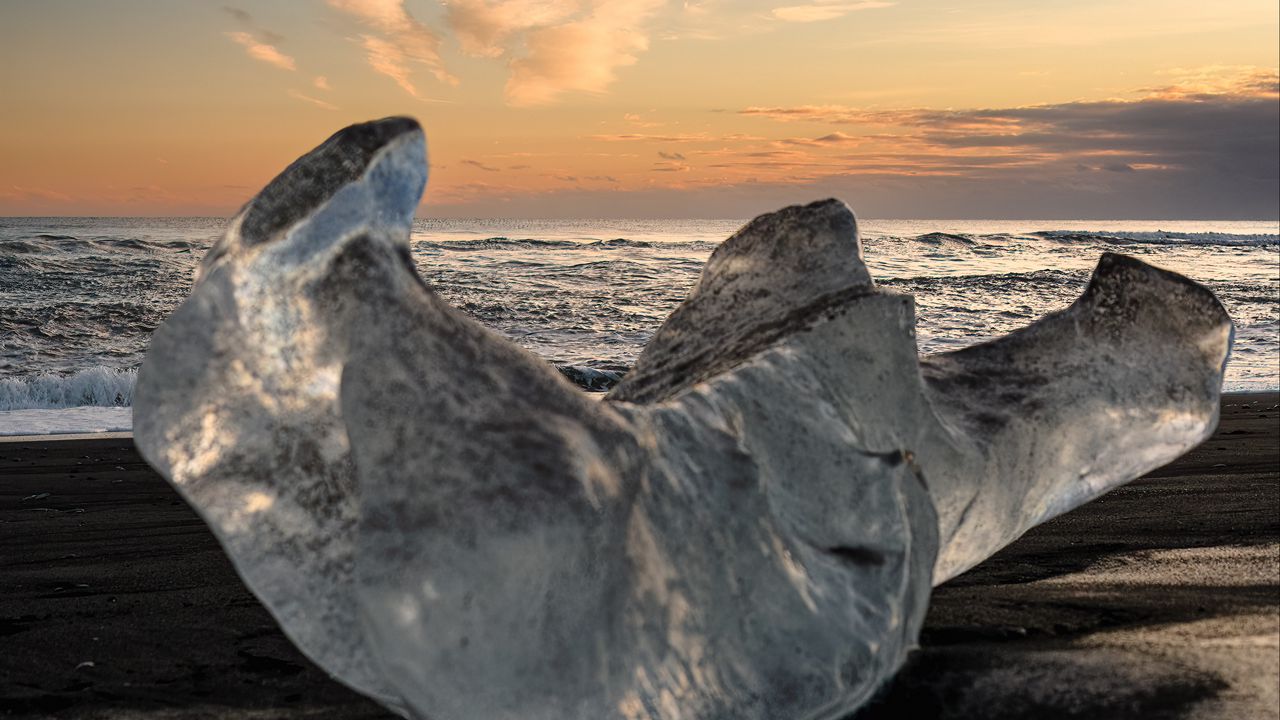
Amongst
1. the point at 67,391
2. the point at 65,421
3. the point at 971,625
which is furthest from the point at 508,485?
the point at 67,391

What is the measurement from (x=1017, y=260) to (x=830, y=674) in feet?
73.4

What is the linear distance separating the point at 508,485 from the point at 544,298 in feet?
42.3

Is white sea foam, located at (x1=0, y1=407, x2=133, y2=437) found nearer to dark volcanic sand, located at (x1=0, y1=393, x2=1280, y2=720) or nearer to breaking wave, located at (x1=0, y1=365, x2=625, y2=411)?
breaking wave, located at (x1=0, y1=365, x2=625, y2=411)

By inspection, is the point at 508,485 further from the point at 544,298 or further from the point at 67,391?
the point at 544,298

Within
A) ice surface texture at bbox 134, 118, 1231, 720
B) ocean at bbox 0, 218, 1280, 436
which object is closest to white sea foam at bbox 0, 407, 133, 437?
ocean at bbox 0, 218, 1280, 436

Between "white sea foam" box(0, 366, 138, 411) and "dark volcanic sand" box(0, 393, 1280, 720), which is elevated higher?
"dark volcanic sand" box(0, 393, 1280, 720)

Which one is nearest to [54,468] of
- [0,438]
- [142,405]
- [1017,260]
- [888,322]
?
[0,438]

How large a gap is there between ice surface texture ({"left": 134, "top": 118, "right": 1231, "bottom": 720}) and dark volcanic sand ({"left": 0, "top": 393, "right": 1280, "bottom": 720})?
1.10ft

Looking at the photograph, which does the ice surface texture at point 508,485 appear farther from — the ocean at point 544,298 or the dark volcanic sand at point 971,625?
the ocean at point 544,298

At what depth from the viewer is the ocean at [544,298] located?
25.7 ft

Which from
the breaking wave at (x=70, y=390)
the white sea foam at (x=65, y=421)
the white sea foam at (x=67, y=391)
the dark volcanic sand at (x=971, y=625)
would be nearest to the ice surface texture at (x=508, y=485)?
the dark volcanic sand at (x=971, y=625)

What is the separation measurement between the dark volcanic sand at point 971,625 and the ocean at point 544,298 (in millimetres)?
3641

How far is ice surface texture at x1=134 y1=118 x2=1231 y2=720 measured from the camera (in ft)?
4.09

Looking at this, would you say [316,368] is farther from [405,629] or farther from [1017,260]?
[1017,260]
